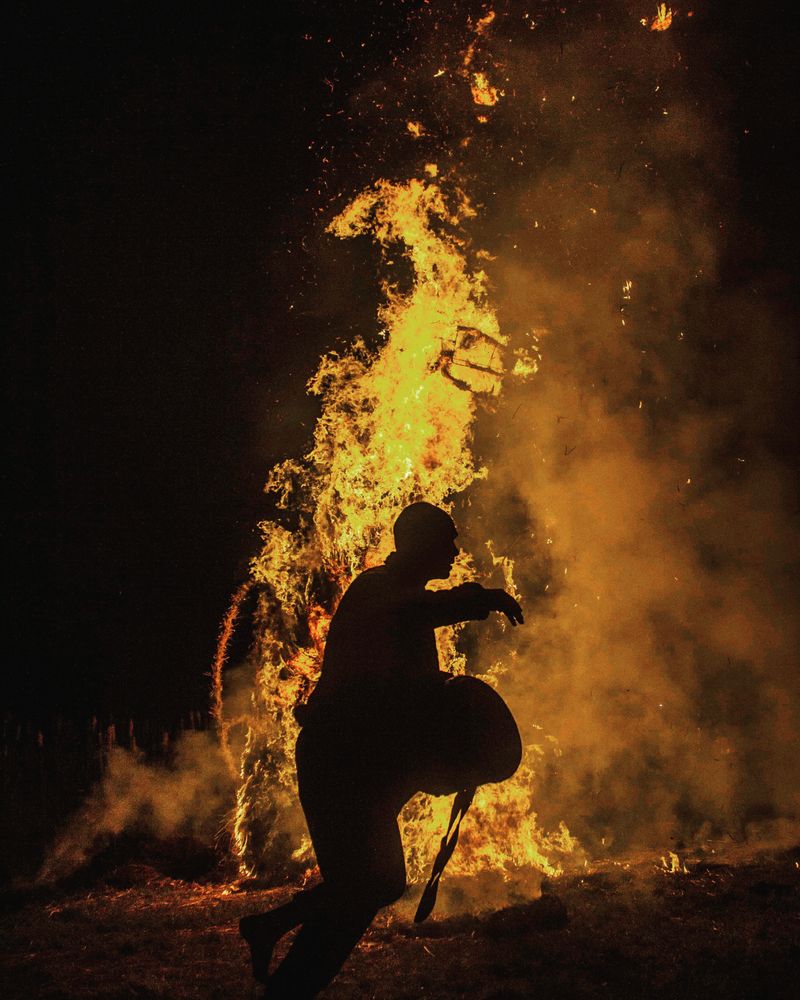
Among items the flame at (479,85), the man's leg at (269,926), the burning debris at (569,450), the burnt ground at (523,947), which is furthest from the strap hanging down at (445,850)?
the flame at (479,85)

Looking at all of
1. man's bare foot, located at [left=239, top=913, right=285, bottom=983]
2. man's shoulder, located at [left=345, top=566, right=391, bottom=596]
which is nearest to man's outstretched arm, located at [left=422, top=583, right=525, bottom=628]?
man's shoulder, located at [left=345, top=566, right=391, bottom=596]

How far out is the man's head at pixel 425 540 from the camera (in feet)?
9.91

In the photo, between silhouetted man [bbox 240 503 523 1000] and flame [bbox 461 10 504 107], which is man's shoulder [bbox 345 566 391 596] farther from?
flame [bbox 461 10 504 107]

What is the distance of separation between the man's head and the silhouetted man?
0.14 meters

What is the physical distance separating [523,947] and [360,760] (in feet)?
7.66

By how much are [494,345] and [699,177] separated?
3066mm

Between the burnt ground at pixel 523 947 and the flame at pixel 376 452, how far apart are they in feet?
5.71

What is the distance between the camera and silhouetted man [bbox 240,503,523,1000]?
257 centimetres

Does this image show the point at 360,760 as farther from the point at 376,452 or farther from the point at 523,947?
the point at 376,452

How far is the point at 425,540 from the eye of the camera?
3.03m

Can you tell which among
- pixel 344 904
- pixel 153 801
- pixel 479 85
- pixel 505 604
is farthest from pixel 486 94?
pixel 153 801

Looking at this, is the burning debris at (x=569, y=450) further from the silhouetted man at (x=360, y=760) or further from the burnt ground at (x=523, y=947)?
the silhouetted man at (x=360, y=760)

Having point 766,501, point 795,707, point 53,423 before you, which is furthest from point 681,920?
point 53,423

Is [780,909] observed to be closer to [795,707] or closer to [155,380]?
[795,707]
